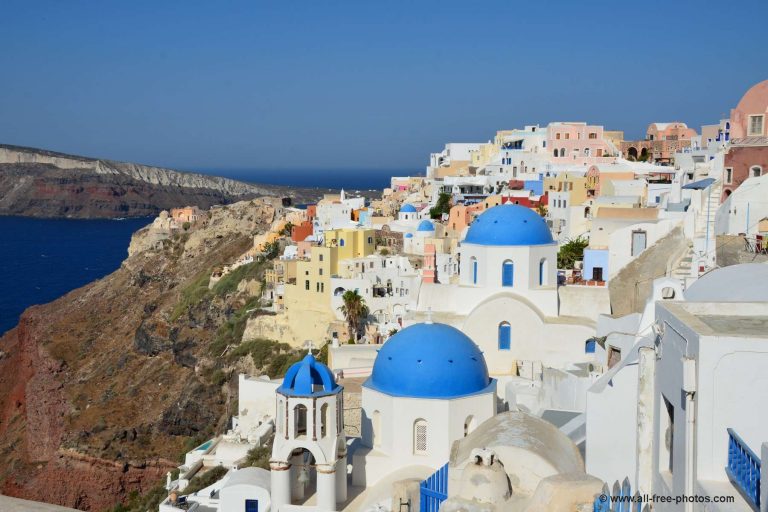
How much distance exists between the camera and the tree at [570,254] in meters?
28.5

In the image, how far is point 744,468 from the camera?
5.34 m

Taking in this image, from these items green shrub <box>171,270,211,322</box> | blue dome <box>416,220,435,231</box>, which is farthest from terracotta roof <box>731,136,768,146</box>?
green shrub <box>171,270,211,322</box>

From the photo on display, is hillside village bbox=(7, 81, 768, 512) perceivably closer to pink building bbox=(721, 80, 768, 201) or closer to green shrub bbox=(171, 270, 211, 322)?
pink building bbox=(721, 80, 768, 201)

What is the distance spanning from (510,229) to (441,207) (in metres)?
23.4

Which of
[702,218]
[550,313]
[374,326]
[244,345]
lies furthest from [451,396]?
[244,345]

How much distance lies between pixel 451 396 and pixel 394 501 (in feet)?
8.90

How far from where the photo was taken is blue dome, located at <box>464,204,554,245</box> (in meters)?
21.2

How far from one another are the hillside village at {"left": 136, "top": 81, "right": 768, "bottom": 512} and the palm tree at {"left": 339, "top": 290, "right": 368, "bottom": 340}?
0.08 m

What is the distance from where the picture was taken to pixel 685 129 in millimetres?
53781

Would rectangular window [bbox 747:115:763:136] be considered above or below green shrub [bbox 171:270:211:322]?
above

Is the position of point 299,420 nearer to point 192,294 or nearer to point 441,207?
point 441,207

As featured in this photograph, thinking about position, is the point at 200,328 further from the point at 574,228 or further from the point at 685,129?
the point at 685,129

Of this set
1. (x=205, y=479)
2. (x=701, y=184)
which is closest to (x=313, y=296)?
(x=205, y=479)

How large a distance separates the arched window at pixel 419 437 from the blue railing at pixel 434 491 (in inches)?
132
